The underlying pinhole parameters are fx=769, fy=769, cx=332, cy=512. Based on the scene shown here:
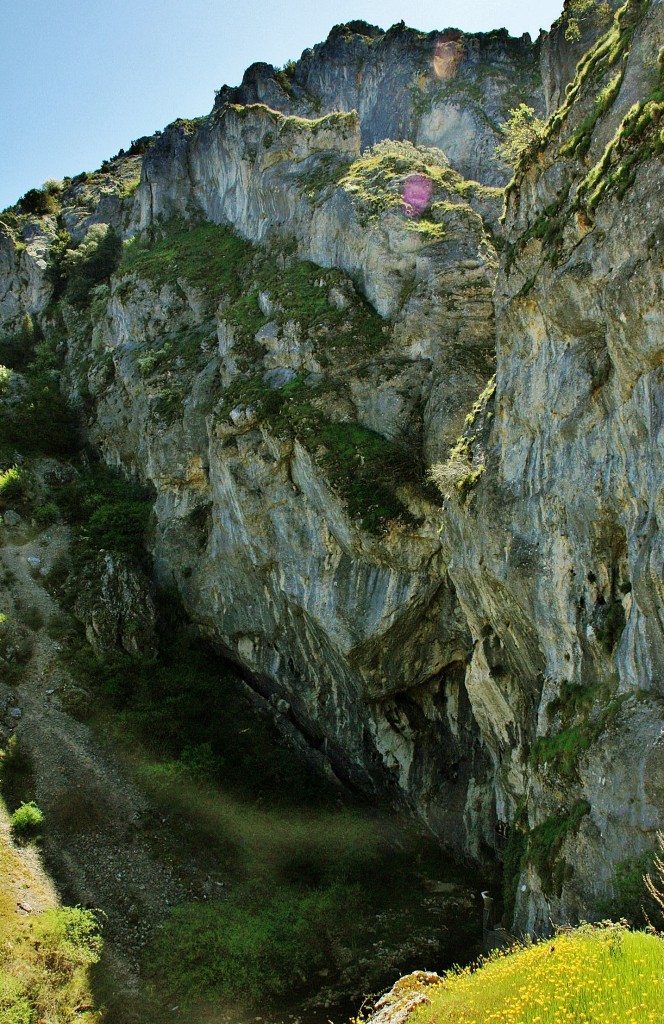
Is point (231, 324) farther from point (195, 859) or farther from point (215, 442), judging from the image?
point (195, 859)

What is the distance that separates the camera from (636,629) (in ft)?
36.3

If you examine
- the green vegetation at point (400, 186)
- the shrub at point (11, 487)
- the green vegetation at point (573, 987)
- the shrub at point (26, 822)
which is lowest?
the green vegetation at point (573, 987)

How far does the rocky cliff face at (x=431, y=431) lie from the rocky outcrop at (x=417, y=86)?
29 centimetres

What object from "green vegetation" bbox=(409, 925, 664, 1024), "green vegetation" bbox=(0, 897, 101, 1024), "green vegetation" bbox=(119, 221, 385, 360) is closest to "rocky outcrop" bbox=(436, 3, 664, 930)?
"green vegetation" bbox=(409, 925, 664, 1024)

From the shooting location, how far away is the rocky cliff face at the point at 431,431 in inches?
464

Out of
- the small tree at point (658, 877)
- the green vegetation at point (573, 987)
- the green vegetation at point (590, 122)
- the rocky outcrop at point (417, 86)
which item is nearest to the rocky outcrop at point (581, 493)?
the green vegetation at point (590, 122)

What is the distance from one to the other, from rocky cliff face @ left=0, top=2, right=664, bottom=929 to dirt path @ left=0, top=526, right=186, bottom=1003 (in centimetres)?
608

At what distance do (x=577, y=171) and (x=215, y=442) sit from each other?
1536 centimetres

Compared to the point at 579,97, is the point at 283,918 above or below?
below

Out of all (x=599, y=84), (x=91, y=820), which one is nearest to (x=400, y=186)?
(x=599, y=84)

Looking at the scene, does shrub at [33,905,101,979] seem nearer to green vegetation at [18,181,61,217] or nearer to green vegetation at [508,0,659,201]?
green vegetation at [508,0,659,201]

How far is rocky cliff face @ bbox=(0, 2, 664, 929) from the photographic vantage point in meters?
11.8

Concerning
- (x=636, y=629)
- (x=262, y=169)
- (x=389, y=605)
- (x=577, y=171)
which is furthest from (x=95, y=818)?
(x=262, y=169)

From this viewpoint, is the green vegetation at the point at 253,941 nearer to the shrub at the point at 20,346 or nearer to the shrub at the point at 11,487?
the shrub at the point at 11,487
